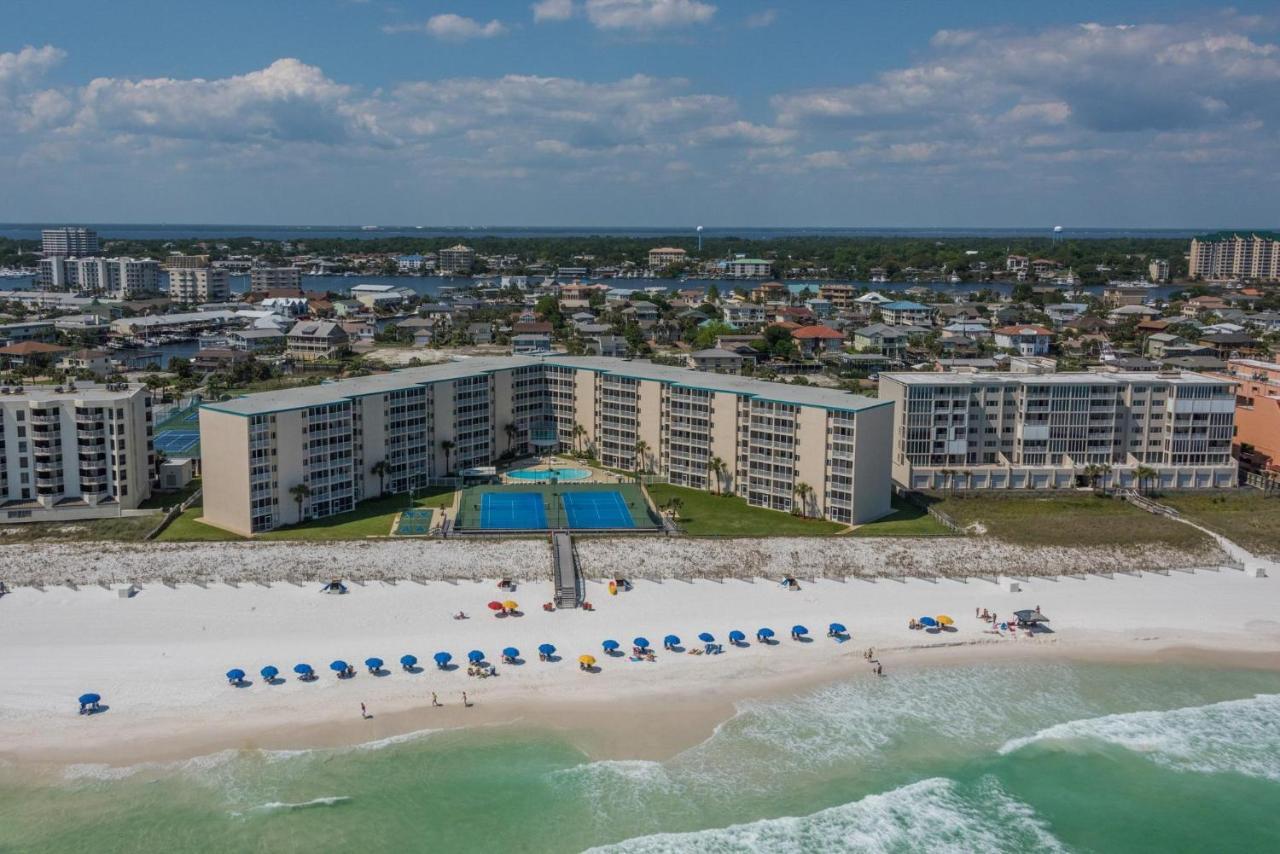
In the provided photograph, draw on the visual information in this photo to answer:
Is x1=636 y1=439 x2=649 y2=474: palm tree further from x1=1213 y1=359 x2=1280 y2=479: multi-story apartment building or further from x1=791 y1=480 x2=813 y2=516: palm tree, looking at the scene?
x1=1213 y1=359 x2=1280 y2=479: multi-story apartment building

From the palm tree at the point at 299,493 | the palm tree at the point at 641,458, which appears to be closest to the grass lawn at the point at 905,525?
the palm tree at the point at 641,458

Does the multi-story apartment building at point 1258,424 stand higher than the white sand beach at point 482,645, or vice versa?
the multi-story apartment building at point 1258,424

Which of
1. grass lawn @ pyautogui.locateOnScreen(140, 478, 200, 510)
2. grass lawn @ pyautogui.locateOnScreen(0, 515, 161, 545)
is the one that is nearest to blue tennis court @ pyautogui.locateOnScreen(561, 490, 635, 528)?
grass lawn @ pyautogui.locateOnScreen(0, 515, 161, 545)

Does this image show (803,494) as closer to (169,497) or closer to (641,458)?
(641,458)

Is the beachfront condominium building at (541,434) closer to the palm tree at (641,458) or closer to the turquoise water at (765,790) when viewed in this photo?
the palm tree at (641,458)

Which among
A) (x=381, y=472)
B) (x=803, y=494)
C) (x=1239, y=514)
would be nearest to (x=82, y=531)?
(x=381, y=472)
